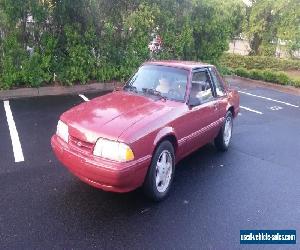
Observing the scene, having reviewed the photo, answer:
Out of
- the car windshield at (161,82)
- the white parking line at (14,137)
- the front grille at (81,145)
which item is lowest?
the white parking line at (14,137)

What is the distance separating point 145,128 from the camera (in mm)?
3939

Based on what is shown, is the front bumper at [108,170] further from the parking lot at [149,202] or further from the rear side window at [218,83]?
the rear side window at [218,83]

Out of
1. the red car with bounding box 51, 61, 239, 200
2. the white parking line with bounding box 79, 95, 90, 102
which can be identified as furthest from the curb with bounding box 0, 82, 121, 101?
the red car with bounding box 51, 61, 239, 200

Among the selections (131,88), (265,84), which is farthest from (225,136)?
(265,84)

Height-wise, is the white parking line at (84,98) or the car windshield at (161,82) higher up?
the car windshield at (161,82)

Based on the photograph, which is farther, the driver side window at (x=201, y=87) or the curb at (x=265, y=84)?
the curb at (x=265, y=84)

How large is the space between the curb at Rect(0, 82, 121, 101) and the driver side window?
581 centimetres

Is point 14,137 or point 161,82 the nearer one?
point 161,82

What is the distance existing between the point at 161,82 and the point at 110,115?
124 cm

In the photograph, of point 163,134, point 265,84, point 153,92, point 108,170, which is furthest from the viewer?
point 265,84

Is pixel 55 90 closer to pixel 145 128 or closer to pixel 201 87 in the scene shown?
A: pixel 201 87

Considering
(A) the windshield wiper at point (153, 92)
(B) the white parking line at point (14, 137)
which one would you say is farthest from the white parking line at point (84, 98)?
(A) the windshield wiper at point (153, 92)

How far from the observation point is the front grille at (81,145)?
383 centimetres

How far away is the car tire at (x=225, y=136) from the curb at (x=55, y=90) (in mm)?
5583
